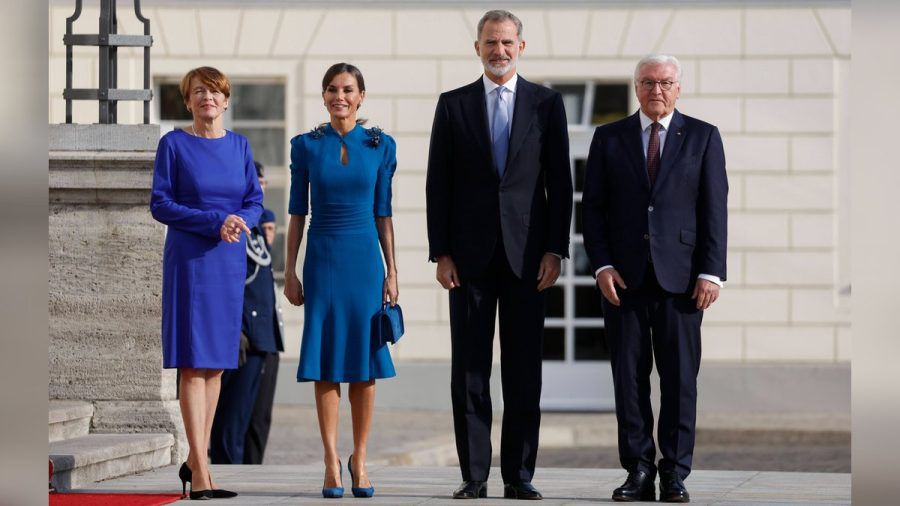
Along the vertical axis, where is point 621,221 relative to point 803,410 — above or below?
above

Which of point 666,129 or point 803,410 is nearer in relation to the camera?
point 666,129

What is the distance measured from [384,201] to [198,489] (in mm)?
1518

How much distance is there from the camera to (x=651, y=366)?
7.20 meters

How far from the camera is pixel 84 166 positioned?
9320mm

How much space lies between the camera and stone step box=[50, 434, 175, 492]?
796 centimetres

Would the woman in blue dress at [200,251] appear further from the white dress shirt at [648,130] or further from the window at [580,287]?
the window at [580,287]

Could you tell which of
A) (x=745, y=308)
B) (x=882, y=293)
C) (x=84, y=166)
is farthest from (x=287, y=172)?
(x=882, y=293)

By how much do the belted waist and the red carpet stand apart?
1.39 metres

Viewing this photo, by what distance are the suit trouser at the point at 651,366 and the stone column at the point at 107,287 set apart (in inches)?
124

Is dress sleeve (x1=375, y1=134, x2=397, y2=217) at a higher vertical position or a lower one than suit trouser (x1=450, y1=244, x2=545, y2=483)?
higher

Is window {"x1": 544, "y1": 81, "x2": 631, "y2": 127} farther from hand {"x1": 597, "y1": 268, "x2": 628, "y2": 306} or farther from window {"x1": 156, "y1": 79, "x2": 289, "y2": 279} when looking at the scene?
hand {"x1": 597, "y1": 268, "x2": 628, "y2": 306}

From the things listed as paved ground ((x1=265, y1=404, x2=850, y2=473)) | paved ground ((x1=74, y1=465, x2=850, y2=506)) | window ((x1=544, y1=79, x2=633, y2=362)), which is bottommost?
paved ground ((x1=265, y1=404, x2=850, y2=473))

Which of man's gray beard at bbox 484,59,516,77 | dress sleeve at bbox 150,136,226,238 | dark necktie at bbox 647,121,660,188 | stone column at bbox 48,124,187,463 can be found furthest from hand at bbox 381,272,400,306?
stone column at bbox 48,124,187,463

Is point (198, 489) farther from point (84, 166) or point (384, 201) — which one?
point (84, 166)
